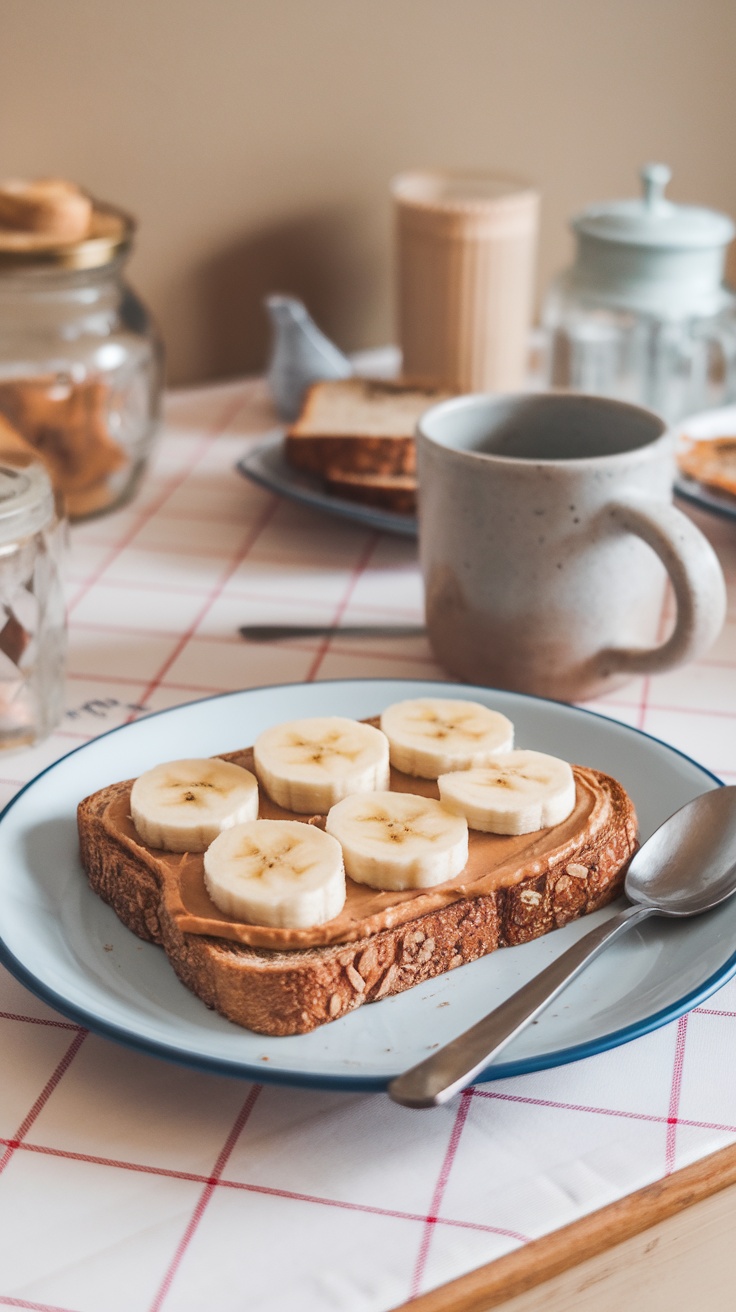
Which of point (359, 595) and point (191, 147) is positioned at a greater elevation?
point (191, 147)

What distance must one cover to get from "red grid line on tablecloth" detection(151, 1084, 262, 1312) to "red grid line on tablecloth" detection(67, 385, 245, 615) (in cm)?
57

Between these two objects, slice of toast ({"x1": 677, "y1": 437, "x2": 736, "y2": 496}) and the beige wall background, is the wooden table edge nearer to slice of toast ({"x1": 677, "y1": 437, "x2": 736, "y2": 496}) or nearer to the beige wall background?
slice of toast ({"x1": 677, "y1": 437, "x2": 736, "y2": 496})

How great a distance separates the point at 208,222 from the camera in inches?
58.2

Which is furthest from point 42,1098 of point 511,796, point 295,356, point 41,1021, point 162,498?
point 295,356

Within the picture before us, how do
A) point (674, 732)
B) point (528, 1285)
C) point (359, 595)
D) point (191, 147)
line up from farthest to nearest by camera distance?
point (191, 147), point (359, 595), point (674, 732), point (528, 1285)

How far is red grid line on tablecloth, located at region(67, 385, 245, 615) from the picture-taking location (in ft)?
3.47

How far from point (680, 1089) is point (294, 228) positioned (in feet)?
4.17

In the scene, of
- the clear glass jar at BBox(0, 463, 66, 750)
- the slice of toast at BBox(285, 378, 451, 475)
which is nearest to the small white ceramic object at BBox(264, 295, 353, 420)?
the slice of toast at BBox(285, 378, 451, 475)

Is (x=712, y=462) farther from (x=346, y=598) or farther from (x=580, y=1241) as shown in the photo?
(x=580, y=1241)

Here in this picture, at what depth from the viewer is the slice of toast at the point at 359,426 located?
110 cm

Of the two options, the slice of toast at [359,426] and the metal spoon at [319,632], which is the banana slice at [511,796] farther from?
the slice of toast at [359,426]

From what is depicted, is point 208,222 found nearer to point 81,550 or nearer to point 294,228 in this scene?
point 294,228

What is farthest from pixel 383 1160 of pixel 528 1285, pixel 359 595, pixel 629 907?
pixel 359 595

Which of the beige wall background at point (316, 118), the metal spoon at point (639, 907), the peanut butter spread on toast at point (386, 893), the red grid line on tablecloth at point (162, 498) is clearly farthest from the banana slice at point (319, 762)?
the beige wall background at point (316, 118)
